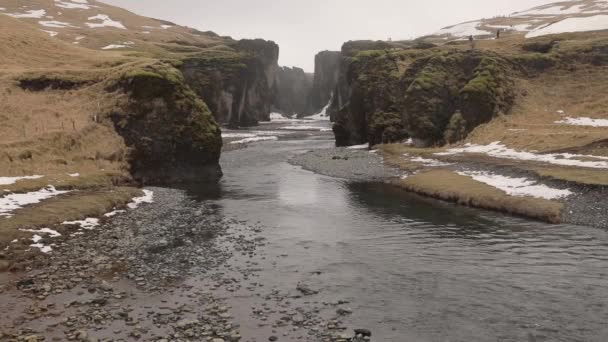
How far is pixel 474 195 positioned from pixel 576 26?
103148 mm

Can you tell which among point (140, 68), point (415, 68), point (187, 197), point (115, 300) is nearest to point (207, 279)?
point (115, 300)

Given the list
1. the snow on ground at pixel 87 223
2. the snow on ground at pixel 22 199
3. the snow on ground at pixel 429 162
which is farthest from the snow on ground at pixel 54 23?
the snow on ground at pixel 87 223

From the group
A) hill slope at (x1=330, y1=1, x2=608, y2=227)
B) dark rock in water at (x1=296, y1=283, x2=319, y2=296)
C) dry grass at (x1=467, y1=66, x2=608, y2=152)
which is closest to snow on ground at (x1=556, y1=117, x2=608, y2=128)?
hill slope at (x1=330, y1=1, x2=608, y2=227)

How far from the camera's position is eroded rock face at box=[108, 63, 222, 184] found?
51031 mm

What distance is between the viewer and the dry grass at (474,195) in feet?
113

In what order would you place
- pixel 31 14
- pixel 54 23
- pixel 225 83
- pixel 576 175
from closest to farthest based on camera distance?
pixel 576 175 < pixel 225 83 < pixel 54 23 < pixel 31 14

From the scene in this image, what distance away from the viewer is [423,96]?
8219cm

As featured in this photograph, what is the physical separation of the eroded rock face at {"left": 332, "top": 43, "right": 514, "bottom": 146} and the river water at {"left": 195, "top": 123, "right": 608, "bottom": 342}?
39809 mm

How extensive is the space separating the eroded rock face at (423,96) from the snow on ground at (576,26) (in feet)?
128

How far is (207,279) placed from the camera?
2183cm

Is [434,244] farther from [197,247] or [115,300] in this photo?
[115,300]

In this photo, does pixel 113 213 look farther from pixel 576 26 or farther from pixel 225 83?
pixel 225 83

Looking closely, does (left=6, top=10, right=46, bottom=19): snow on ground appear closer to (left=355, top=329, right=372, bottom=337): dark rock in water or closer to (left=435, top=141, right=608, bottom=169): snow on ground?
(left=435, top=141, right=608, bottom=169): snow on ground

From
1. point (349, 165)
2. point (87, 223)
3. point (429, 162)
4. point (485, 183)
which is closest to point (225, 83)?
point (349, 165)
